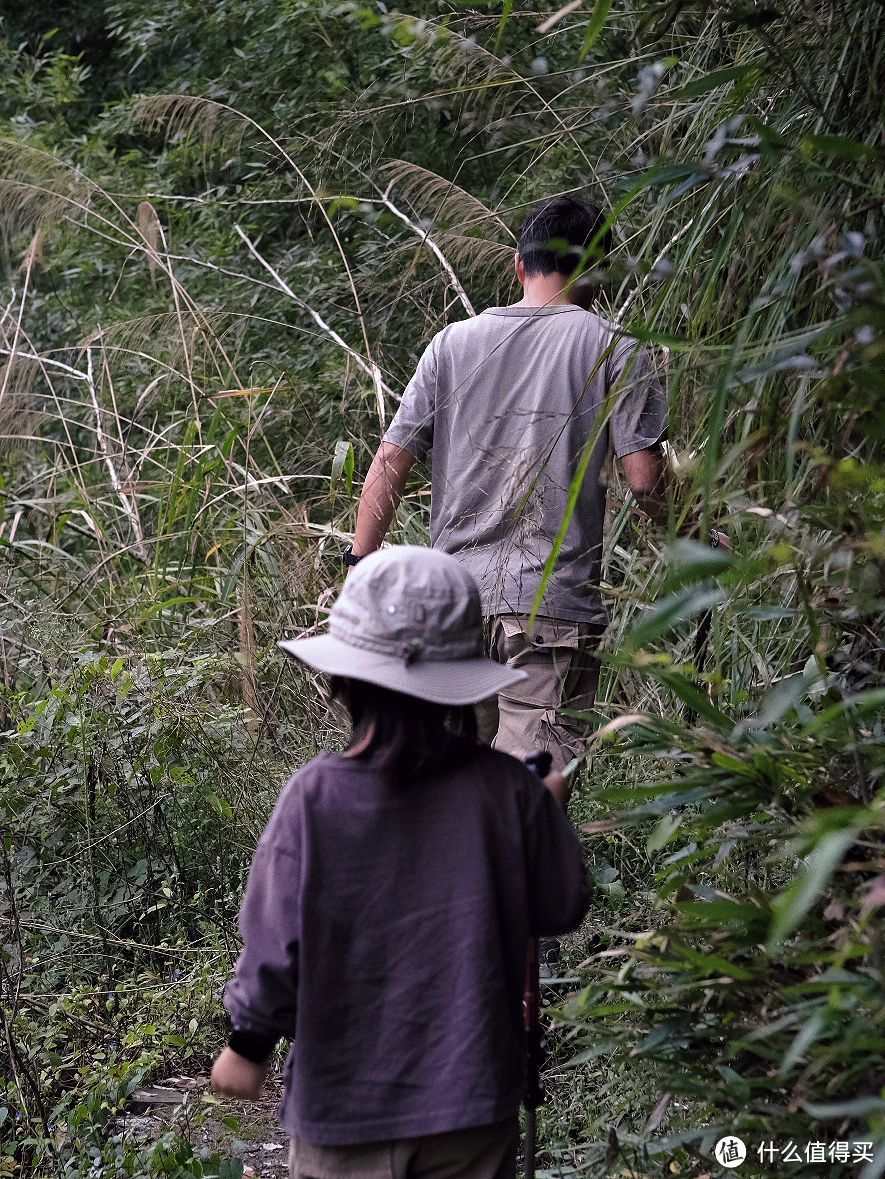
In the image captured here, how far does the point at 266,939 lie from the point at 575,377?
6.05 ft

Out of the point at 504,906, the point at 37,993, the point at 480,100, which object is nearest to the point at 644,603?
the point at 504,906

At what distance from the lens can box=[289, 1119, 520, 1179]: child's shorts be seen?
6.17ft

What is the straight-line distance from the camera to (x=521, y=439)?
3.39 metres

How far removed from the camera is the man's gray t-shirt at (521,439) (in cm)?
331

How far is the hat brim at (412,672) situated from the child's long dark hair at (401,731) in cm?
3

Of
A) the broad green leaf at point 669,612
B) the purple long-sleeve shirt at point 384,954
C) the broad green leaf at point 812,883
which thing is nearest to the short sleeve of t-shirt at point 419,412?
the purple long-sleeve shirt at point 384,954

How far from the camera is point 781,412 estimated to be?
2252 mm

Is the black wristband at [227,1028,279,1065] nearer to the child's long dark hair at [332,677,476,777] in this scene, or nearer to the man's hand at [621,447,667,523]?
the child's long dark hair at [332,677,476,777]

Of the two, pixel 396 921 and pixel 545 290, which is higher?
pixel 545 290

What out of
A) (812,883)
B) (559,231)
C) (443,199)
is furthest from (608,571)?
(812,883)

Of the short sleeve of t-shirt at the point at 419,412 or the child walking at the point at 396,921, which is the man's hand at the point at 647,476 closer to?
the short sleeve of t-shirt at the point at 419,412

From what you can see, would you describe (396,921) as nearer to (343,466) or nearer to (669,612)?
(669,612)

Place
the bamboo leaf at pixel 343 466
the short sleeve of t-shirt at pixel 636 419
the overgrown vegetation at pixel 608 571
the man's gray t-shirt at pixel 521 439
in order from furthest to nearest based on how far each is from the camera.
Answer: the bamboo leaf at pixel 343 466
the man's gray t-shirt at pixel 521 439
the short sleeve of t-shirt at pixel 636 419
the overgrown vegetation at pixel 608 571

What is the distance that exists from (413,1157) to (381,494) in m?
1.99
